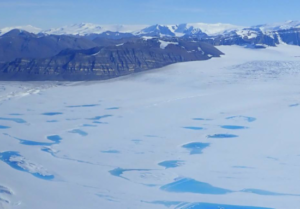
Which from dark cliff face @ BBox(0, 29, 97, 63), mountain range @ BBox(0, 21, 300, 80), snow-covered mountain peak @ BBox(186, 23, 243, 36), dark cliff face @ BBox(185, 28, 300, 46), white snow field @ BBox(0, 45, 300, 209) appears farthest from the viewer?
snow-covered mountain peak @ BBox(186, 23, 243, 36)

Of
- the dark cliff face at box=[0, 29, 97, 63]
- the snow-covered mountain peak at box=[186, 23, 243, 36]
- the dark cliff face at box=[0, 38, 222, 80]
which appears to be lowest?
the dark cliff face at box=[0, 38, 222, 80]

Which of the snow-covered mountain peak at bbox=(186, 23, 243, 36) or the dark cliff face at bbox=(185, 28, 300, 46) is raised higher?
the snow-covered mountain peak at bbox=(186, 23, 243, 36)

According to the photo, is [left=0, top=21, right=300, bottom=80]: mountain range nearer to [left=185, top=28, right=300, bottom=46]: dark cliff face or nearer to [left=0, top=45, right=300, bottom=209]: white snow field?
[left=185, top=28, right=300, bottom=46]: dark cliff face

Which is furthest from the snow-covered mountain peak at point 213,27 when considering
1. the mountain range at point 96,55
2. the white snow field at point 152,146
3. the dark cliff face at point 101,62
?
the white snow field at point 152,146

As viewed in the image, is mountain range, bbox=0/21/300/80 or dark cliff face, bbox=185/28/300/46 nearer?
mountain range, bbox=0/21/300/80

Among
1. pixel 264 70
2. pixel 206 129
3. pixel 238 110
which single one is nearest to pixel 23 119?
pixel 206 129

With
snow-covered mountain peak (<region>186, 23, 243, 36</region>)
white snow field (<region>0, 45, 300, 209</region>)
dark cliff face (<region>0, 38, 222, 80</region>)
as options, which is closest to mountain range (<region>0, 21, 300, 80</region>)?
dark cliff face (<region>0, 38, 222, 80</region>)

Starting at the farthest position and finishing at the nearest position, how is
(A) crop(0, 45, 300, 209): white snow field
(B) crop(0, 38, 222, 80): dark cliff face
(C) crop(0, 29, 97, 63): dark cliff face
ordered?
(C) crop(0, 29, 97, 63): dark cliff face → (B) crop(0, 38, 222, 80): dark cliff face → (A) crop(0, 45, 300, 209): white snow field
